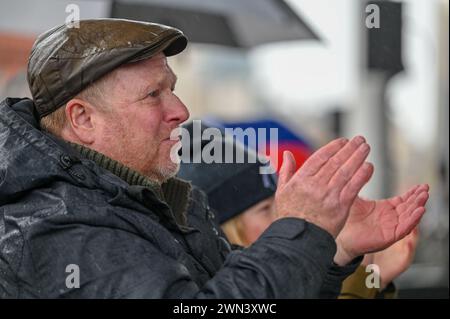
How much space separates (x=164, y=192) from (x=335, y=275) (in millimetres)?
556

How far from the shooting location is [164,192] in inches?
103

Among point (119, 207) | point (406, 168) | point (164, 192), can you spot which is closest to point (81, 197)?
point (119, 207)

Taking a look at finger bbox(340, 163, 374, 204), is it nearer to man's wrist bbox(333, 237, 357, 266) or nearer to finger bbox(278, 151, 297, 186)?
finger bbox(278, 151, 297, 186)

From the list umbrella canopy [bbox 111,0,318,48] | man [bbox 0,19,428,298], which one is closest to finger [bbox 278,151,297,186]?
man [bbox 0,19,428,298]

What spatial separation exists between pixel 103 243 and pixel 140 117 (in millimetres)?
437

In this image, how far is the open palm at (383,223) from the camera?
255 centimetres

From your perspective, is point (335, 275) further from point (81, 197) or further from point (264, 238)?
point (81, 197)

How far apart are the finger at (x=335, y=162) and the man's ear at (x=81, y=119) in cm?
67

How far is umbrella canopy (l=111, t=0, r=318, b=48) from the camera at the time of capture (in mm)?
4750

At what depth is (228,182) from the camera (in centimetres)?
379

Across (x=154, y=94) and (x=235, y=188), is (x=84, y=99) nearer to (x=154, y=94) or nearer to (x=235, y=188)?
→ (x=154, y=94)

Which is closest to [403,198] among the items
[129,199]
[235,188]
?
[129,199]

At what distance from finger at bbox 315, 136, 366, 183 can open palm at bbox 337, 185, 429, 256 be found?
49cm

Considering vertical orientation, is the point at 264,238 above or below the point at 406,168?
above
